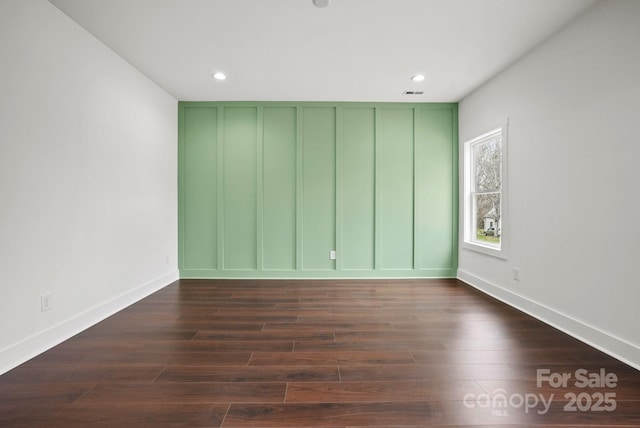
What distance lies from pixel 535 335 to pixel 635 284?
768 millimetres

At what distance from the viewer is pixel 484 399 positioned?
159cm

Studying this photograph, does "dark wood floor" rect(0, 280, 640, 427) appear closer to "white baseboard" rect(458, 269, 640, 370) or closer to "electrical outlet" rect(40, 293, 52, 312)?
"white baseboard" rect(458, 269, 640, 370)

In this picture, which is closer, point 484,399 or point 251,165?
point 484,399

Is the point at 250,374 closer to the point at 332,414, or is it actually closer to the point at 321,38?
the point at 332,414

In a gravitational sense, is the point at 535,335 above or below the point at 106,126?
below

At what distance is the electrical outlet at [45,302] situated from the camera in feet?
7.03

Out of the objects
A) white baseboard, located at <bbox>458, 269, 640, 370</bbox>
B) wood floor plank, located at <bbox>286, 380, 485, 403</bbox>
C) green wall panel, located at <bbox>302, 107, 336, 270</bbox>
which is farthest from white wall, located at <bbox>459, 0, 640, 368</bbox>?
green wall panel, located at <bbox>302, 107, 336, 270</bbox>

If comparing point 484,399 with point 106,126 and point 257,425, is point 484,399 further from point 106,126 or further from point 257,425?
point 106,126

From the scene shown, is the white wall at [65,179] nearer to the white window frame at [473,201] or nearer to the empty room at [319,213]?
the empty room at [319,213]

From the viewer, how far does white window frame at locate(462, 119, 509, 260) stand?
130 inches

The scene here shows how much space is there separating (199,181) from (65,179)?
201 cm

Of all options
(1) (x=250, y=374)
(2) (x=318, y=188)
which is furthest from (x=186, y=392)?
(2) (x=318, y=188)

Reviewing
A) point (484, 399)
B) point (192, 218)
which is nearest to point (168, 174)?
point (192, 218)

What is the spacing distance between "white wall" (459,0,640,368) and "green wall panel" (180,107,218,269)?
3870 millimetres
